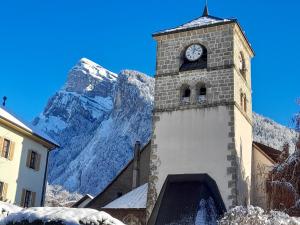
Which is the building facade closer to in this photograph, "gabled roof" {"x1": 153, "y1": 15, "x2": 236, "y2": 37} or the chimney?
"gabled roof" {"x1": 153, "y1": 15, "x2": 236, "y2": 37}

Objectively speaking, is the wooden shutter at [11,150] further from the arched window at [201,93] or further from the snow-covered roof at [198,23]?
the arched window at [201,93]

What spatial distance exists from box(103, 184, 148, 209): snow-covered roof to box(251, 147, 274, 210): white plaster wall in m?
5.69

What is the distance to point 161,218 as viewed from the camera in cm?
2239

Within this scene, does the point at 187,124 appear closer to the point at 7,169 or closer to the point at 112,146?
the point at 7,169

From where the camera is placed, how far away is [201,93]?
25719mm

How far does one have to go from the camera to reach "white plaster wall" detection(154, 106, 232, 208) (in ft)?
78.0

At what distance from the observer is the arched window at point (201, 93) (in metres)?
25.3

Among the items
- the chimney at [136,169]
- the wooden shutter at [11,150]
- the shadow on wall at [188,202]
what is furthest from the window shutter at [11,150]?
the shadow on wall at [188,202]

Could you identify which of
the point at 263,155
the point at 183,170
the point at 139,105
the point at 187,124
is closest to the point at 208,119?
the point at 187,124

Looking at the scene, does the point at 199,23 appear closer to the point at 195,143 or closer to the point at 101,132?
the point at 195,143

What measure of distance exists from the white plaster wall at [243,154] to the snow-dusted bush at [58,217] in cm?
1594

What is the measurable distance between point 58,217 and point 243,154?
18109 millimetres

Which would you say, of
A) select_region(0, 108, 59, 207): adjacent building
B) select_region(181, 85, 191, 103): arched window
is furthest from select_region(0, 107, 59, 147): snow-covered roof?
select_region(181, 85, 191, 103): arched window

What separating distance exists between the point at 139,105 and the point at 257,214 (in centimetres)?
12357
